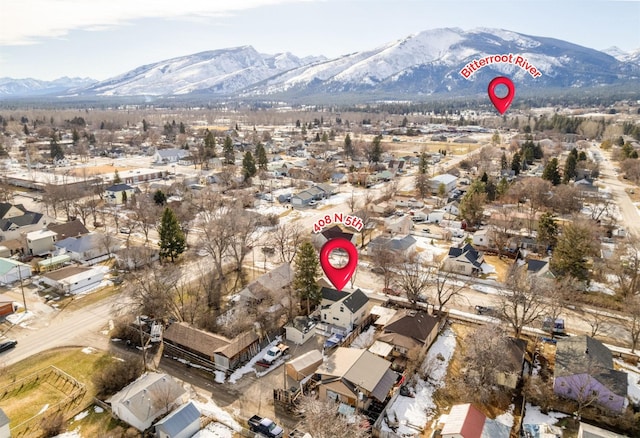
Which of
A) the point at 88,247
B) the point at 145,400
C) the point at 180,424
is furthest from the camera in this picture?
the point at 88,247

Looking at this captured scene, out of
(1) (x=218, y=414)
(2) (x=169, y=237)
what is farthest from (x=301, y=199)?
(1) (x=218, y=414)

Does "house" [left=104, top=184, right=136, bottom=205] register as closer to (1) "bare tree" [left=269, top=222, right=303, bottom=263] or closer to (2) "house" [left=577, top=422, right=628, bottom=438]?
(1) "bare tree" [left=269, top=222, right=303, bottom=263]

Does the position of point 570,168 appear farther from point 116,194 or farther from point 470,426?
point 116,194

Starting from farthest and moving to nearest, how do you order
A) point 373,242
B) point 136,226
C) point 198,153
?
point 198,153 < point 136,226 < point 373,242

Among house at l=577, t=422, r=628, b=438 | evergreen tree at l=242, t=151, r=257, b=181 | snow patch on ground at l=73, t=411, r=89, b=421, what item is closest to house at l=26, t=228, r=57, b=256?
snow patch on ground at l=73, t=411, r=89, b=421

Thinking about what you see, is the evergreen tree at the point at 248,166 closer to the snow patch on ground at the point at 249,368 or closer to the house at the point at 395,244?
the house at the point at 395,244

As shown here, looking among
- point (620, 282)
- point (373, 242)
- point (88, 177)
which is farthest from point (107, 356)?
point (88, 177)

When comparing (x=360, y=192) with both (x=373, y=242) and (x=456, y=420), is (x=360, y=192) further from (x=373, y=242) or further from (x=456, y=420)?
(x=456, y=420)
